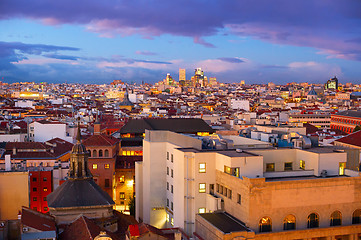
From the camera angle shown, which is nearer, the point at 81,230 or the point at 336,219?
the point at 81,230

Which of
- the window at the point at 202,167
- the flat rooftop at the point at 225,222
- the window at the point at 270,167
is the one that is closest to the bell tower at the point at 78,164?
the window at the point at 202,167

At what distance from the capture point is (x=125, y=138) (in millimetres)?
75062

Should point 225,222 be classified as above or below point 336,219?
above

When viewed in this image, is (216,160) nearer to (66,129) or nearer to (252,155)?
(252,155)

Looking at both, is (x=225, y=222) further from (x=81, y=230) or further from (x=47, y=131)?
(x=47, y=131)

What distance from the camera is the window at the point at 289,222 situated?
110 feet

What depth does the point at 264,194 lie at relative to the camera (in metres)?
32.3

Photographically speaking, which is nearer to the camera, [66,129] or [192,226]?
[192,226]

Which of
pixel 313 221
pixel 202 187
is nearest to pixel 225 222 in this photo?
pixel 202 187

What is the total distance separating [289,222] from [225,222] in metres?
4.98

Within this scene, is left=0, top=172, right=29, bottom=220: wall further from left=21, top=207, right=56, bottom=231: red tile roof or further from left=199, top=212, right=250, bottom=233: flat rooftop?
left=199, top=212, right=250, bottom=233: flat rooftop

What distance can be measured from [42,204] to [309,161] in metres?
30.6

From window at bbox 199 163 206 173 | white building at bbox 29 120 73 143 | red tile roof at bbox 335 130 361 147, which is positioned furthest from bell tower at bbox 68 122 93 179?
red tile roof at bbox 335 130 361 147

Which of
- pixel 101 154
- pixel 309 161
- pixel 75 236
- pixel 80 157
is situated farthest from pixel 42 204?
pixel 309 161
